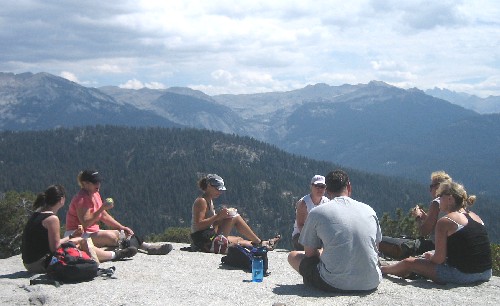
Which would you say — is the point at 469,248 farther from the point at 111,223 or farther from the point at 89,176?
the point at 111,223

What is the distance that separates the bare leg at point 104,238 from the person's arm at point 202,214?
6.13 feet

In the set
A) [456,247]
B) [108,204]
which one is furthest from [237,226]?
[456,247]

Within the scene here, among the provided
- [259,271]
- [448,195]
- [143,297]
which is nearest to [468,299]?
[448,195]

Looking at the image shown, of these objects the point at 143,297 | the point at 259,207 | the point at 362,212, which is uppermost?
the point at 362,212

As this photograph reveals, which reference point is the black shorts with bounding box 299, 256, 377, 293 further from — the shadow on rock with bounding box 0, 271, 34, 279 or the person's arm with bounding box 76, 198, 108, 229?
the shadow on rock with bounding box 0, 271, 34, 279

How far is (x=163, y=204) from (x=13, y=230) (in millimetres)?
132257

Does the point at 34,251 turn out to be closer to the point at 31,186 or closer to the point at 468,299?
the point at 468,299

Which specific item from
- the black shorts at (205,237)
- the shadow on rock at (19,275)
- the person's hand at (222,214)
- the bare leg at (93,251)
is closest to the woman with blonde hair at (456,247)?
the person's hand at (222,214)

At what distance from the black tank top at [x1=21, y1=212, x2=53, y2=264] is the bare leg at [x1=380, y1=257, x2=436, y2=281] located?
623cm

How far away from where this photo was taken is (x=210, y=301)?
25.9 ft

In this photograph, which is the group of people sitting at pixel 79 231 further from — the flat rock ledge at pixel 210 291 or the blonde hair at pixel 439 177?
the blonde hair at pixel 439 177

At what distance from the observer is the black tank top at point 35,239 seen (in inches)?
366

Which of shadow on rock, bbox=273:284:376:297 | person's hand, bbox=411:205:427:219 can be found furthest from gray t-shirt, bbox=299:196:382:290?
person's hand, bbox=411:205:427:219

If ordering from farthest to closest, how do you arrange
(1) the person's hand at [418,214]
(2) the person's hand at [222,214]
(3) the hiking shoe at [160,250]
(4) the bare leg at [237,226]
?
(4) the bare leg at [237,226] → (3) the hiking shoe at [160,250] → (2) the person's hand at [222,214] → (1) the person's hand at [418,214]
